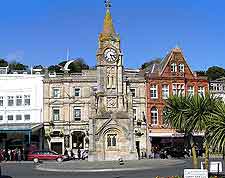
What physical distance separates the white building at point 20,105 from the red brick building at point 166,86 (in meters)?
16.9

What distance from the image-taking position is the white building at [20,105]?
72812 mm

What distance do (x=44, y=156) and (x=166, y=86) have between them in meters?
24.9

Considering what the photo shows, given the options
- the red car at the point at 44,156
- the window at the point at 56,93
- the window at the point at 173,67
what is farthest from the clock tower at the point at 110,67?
the window at the point at 173,67

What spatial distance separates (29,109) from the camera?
7344cm

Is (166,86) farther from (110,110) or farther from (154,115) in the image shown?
(110,110)

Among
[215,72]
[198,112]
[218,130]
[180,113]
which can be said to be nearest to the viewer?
[218,130]

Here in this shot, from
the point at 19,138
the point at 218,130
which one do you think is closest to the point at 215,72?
the point at 19,138

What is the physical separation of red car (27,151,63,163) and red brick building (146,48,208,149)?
18480 mm

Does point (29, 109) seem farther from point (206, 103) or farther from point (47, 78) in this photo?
point (206, 103)

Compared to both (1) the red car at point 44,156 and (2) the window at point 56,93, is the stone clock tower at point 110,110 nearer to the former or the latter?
(1) the red car at point 44,156

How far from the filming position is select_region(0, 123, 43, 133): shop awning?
2654 inches

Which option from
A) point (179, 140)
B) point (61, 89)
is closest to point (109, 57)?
point (61, 89)

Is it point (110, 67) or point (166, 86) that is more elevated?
point (110, 67)

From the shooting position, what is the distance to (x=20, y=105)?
7369 cm
